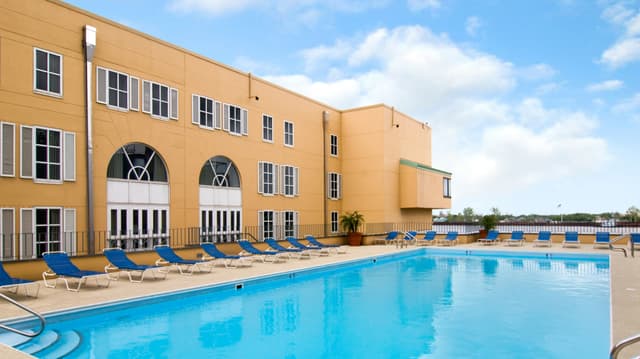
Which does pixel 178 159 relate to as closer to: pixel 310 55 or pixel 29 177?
pixel 29 177

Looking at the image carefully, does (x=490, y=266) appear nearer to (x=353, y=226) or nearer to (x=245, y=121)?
(x=353, y=226)

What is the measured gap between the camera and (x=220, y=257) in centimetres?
→ 1321

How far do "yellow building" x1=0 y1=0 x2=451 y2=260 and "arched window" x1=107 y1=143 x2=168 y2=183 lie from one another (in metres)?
0.04

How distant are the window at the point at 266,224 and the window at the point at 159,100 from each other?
5.78 m

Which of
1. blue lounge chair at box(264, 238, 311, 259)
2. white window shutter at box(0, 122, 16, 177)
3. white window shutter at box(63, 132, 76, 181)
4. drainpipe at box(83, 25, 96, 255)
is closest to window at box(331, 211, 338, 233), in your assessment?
blue lounge chair at box(264, 238, 311, 259)

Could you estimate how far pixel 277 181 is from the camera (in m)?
20.0

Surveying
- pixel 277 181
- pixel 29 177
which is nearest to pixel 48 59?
pixel 29 177

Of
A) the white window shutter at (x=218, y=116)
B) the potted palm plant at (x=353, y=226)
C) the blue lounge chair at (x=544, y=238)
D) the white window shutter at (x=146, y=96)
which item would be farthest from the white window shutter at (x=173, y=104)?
the blue lounge chair at (x=544, y=238)

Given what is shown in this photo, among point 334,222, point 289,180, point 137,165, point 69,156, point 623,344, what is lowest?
point 334,222

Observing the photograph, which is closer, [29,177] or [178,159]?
[29,177]

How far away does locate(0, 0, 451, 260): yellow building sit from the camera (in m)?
11.4

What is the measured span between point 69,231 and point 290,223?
33.3 feet

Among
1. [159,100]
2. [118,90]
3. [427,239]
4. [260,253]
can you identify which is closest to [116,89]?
[118,90]

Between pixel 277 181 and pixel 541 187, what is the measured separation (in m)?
17.7
